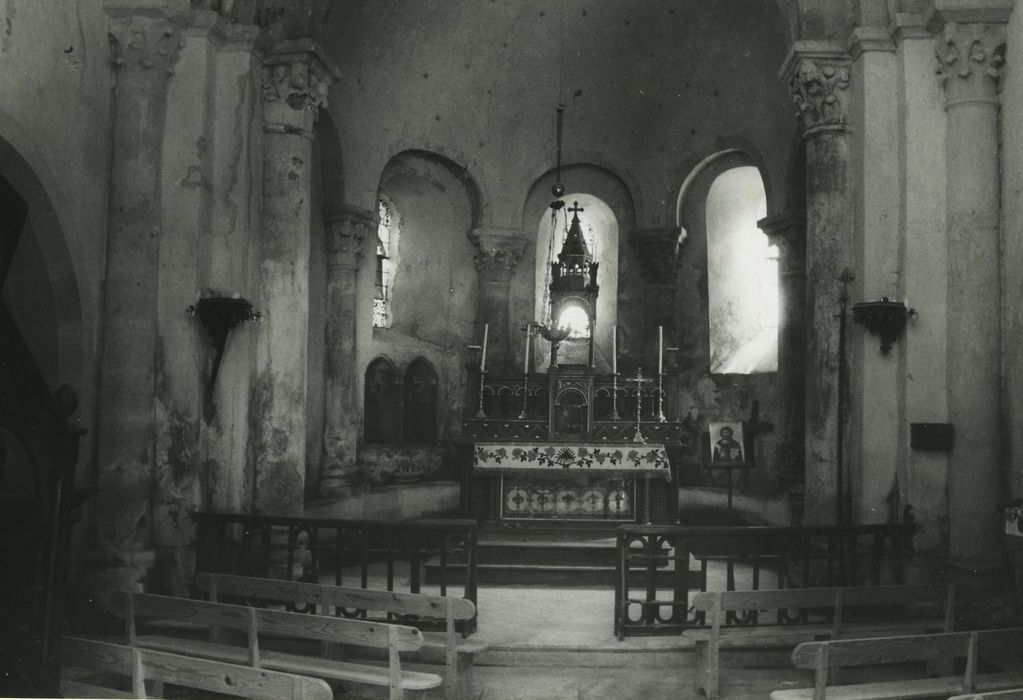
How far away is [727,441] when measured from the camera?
38.8 feet

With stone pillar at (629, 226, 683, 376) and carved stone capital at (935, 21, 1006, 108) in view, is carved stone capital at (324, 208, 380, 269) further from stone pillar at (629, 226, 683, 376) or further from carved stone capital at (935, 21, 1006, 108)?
carved stone capital at (935, 21, 1006, 108)

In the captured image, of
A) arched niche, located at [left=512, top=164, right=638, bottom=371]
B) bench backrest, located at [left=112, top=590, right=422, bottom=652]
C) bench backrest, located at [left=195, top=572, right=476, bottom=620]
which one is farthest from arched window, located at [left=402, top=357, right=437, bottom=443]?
bench backrest, located at [left=112, top=590, right=422, bottom=652]

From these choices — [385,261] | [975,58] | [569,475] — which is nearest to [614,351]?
[569,475]

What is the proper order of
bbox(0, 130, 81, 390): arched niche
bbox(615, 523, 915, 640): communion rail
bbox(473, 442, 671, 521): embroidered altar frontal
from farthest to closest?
bbox(473, 442, 671, 521): embroidered altar frontal
bbox(0, 130, 81, 390): arched niche
bbox(615, 523, 915, 640): communion rail

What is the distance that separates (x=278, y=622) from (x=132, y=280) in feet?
12.2

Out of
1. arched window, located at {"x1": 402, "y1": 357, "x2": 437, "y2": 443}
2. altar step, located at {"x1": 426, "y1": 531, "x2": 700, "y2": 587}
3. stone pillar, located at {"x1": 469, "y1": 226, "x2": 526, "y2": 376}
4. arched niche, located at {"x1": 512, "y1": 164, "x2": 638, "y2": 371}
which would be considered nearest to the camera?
altar step, located at {"x1": 426, "y1": 531, "x2": 700, "y2": 587}

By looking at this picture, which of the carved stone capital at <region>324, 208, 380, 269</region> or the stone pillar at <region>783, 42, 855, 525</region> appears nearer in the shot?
the stone pillar at <region>783, 42, 855, 525</region>

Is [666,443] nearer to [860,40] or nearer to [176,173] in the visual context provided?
[860,40]

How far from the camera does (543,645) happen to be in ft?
23.3

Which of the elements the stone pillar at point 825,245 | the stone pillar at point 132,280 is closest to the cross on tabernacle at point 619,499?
the stone pillar at point 825,245

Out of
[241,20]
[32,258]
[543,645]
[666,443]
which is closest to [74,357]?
[32,258]

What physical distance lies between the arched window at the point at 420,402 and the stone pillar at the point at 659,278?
9.74 ft

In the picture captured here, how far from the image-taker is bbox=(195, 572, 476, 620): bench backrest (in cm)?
565

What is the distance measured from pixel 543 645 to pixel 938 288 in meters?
4.03
